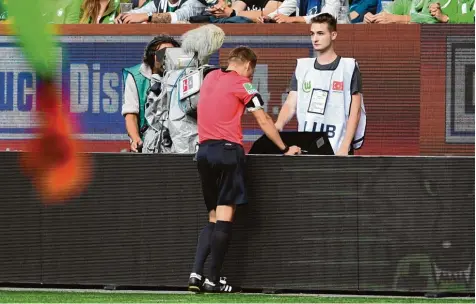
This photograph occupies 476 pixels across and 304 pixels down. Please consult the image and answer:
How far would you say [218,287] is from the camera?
380 inches

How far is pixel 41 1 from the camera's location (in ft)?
44.4

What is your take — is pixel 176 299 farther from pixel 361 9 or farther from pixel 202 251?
pixel 361 9

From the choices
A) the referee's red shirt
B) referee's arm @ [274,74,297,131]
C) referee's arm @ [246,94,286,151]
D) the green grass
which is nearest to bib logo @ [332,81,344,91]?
referee's arm @ [274,74,297,131]

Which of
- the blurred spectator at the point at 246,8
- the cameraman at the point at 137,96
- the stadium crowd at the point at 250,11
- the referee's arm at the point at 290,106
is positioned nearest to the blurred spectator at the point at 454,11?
the stadium crowd at the point at 250,11

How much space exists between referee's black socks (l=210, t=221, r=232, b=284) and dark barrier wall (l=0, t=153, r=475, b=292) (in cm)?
29

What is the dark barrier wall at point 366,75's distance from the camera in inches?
494

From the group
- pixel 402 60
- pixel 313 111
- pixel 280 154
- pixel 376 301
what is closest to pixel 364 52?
pixel 402 60

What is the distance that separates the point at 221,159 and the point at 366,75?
11.5 feet

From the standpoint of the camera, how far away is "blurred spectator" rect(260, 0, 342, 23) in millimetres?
12562

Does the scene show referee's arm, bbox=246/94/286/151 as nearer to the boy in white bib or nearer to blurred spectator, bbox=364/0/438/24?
the boy in white bib

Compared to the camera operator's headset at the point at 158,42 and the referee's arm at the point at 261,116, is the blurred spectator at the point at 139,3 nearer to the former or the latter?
the camera operator's headset at the point at 158,42

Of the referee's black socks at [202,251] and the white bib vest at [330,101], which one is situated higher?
the white bib vest at [330,101]

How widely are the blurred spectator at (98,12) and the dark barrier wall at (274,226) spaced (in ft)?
11.5

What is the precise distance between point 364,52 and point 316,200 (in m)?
3.28
